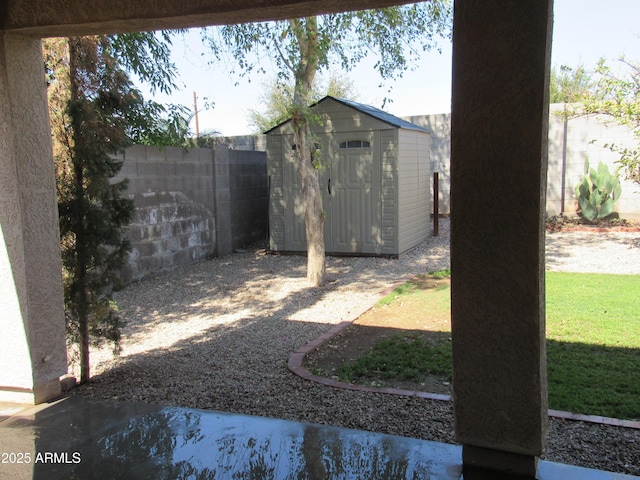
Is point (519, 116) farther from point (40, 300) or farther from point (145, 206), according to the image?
point (145, 206)

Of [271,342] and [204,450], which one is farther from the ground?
[204,450]

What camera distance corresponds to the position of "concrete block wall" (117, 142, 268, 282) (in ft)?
25.9

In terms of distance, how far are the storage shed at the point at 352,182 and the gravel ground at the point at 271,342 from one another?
1.39 ft

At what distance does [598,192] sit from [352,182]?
5.89 meters

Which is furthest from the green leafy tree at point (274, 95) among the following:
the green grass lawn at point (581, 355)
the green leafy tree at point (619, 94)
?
the green grass lawn at point (581, 355)

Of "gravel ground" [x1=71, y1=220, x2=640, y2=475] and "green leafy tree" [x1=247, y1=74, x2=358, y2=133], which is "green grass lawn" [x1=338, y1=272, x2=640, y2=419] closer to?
"gravel ground" [x1=71, y1=220, x2=640, y2=475]

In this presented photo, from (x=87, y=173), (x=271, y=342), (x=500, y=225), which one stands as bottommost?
(x=271, y=342)

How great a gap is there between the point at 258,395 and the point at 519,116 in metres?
2.74

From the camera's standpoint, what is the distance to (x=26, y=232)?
3512 mm

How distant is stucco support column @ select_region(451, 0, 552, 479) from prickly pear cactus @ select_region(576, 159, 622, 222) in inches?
426

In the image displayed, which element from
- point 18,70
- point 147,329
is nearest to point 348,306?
point 147,329

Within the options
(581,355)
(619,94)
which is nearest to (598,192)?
(619,94)

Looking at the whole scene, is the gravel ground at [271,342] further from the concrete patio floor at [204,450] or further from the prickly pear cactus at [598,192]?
the prickly pear cactus at [598,192]

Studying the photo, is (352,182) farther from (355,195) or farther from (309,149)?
(309,149)
